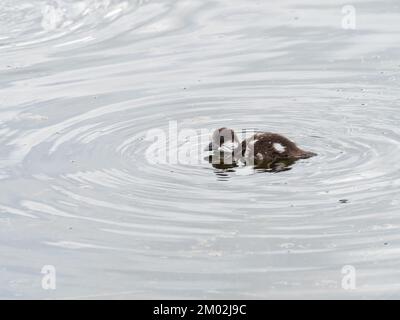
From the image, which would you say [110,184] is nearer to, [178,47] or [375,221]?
[375,221]

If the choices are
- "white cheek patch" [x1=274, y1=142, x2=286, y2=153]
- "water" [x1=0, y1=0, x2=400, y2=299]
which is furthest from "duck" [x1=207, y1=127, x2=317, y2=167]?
"water" [x1=0, y1=0, x2=400, y2=299]

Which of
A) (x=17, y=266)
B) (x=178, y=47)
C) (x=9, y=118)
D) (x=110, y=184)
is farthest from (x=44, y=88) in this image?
(x=17, y=266)

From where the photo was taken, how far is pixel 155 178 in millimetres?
12031

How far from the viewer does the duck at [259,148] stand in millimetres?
12633

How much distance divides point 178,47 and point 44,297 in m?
9.10

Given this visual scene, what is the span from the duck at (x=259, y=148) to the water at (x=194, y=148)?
31 centimetres

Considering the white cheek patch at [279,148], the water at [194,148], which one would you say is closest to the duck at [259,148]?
the white cheek patch at [279,148]

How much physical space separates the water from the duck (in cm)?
31

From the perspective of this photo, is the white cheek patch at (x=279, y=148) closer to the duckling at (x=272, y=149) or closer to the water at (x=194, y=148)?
the duckling at (x=272, y=149)

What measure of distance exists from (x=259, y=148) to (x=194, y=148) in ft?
3.12

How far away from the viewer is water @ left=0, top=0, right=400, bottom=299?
9.86m

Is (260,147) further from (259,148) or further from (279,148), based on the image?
(279,148)

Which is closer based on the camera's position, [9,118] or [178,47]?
[9,118]
